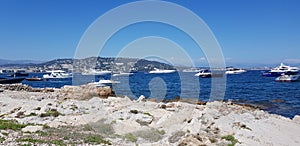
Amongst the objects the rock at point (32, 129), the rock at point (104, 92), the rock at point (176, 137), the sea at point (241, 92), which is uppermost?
the rock at point (32, 129)

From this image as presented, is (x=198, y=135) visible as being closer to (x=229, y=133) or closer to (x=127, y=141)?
(x=229, y=133)

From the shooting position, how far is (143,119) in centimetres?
1786

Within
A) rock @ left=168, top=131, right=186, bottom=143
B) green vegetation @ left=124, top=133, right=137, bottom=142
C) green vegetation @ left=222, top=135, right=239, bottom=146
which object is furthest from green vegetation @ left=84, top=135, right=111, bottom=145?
green vegetation @ left=222, top=135, right=239, bottom=146

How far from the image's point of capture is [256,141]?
14.9 m

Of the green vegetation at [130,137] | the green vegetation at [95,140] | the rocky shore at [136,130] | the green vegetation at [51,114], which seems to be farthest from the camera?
the green vegetation at [51,114]

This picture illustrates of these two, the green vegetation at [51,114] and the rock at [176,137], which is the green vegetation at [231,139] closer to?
the rock at [176,137]

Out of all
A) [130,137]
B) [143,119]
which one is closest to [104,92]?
[143,119]

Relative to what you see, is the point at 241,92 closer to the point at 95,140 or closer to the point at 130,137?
the point at 130,137

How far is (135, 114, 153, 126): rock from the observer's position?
17.6 m

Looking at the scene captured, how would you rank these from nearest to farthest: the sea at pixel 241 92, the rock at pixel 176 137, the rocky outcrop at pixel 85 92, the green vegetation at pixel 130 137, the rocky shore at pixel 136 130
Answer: the rocky shore at pixel 136 130
the rock at pixel 176 137
the green vegetation at pixel 130 137
the rocky outcrop at pixel 85 92
the sea at pixel 241 92

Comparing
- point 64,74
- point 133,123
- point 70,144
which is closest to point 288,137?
point 133,123

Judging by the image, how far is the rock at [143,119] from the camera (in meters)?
17.6

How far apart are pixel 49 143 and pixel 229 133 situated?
8807 millimetres

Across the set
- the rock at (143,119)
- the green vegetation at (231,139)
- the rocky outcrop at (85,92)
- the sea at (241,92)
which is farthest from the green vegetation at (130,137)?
the sea at (241,92)
